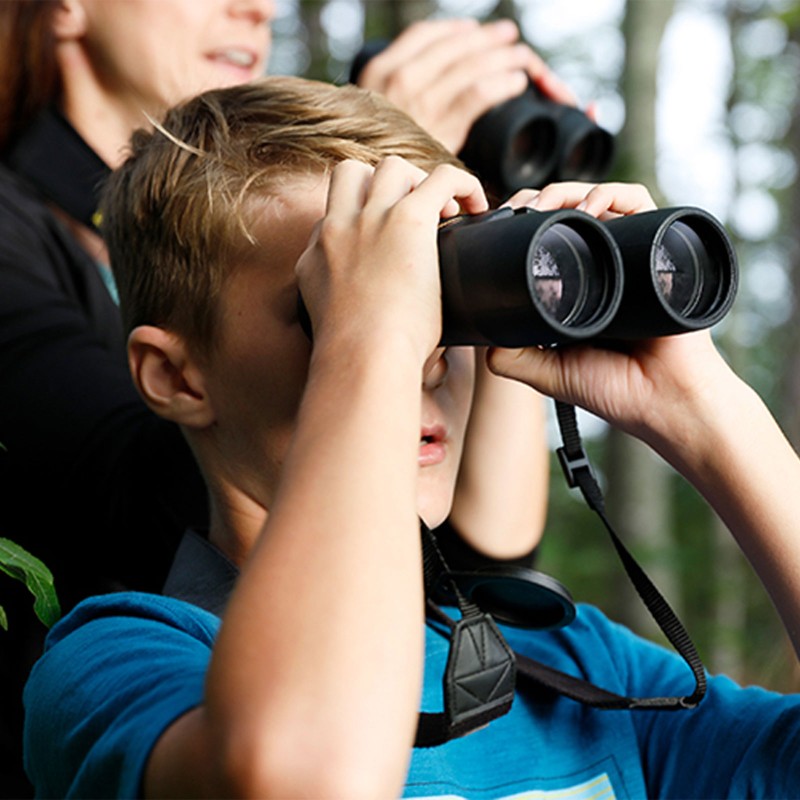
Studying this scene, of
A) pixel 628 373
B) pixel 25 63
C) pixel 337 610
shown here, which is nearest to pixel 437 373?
pixel 628 373

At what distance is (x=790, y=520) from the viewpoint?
1.58 meters

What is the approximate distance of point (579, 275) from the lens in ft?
4.62

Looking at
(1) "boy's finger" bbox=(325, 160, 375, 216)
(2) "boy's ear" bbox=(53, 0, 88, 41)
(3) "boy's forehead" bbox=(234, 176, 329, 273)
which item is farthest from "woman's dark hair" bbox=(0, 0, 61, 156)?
(1) "boy's finger" bbox=(325, 160, 375, 216)

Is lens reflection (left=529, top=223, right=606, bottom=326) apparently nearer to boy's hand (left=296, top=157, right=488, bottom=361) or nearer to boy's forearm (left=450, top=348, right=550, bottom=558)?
boy's hand (left=296, top=157, right=488, bottom=361)

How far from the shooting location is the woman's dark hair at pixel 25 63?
8.54 ft

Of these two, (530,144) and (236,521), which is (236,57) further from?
(236,521)

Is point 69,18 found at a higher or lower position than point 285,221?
higher

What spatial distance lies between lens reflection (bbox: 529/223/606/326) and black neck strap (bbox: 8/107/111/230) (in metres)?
1.35

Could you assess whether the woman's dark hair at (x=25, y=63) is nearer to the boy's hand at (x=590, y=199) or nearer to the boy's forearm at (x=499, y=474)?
the boy's forearm at (x=499, y=474)

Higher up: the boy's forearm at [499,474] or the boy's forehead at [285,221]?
the boy's forehead at [285,221]

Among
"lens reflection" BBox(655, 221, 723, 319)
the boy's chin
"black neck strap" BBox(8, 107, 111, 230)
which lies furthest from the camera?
"black neck strap" BBox(8, 107, 111, 230)

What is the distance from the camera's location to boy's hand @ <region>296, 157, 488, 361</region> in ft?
4.18

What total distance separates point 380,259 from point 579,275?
26 cm

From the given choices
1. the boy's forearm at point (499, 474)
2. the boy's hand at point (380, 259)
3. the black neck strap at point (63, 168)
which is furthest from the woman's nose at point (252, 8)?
the boy's hand at point (380, 259)
